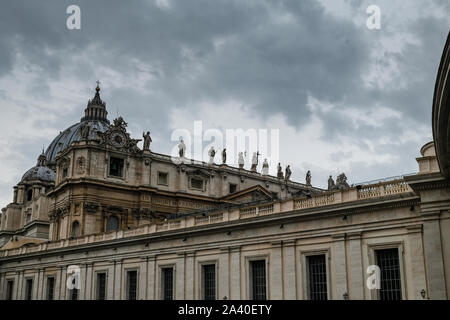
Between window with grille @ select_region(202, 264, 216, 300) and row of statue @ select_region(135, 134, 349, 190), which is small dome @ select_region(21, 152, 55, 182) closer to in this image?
row of statue @ select_region(135, 134, 349, 190)

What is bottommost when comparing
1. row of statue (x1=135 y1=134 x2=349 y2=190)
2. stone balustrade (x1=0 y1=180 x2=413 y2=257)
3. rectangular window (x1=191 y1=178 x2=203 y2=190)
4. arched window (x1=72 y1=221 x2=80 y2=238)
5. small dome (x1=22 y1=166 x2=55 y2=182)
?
stone balustrade (x1=0 y1=180 x2=413 y2=257)

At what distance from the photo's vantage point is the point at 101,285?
48.9 meters

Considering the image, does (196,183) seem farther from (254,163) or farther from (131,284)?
(131,284)

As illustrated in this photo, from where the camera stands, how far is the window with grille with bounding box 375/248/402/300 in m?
30.0

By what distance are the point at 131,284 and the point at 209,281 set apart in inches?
365

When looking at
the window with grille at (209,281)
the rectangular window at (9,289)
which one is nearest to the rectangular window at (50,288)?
the rectangular window at (9,289)

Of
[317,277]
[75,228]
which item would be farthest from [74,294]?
[317,277]

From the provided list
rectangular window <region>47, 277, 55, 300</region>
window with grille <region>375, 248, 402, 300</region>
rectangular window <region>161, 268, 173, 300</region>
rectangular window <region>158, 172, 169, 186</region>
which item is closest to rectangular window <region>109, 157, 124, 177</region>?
rectangular window <region>158, 172, 169, 186</region>

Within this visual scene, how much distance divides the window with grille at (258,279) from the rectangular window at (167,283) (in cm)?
803

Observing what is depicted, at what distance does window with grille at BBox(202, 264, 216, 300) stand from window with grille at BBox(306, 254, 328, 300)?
8116 millimetres

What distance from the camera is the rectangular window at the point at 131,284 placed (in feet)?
148

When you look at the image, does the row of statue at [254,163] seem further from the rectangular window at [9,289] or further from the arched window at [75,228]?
the rectangular window at [9,289]

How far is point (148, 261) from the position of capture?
44.4m
